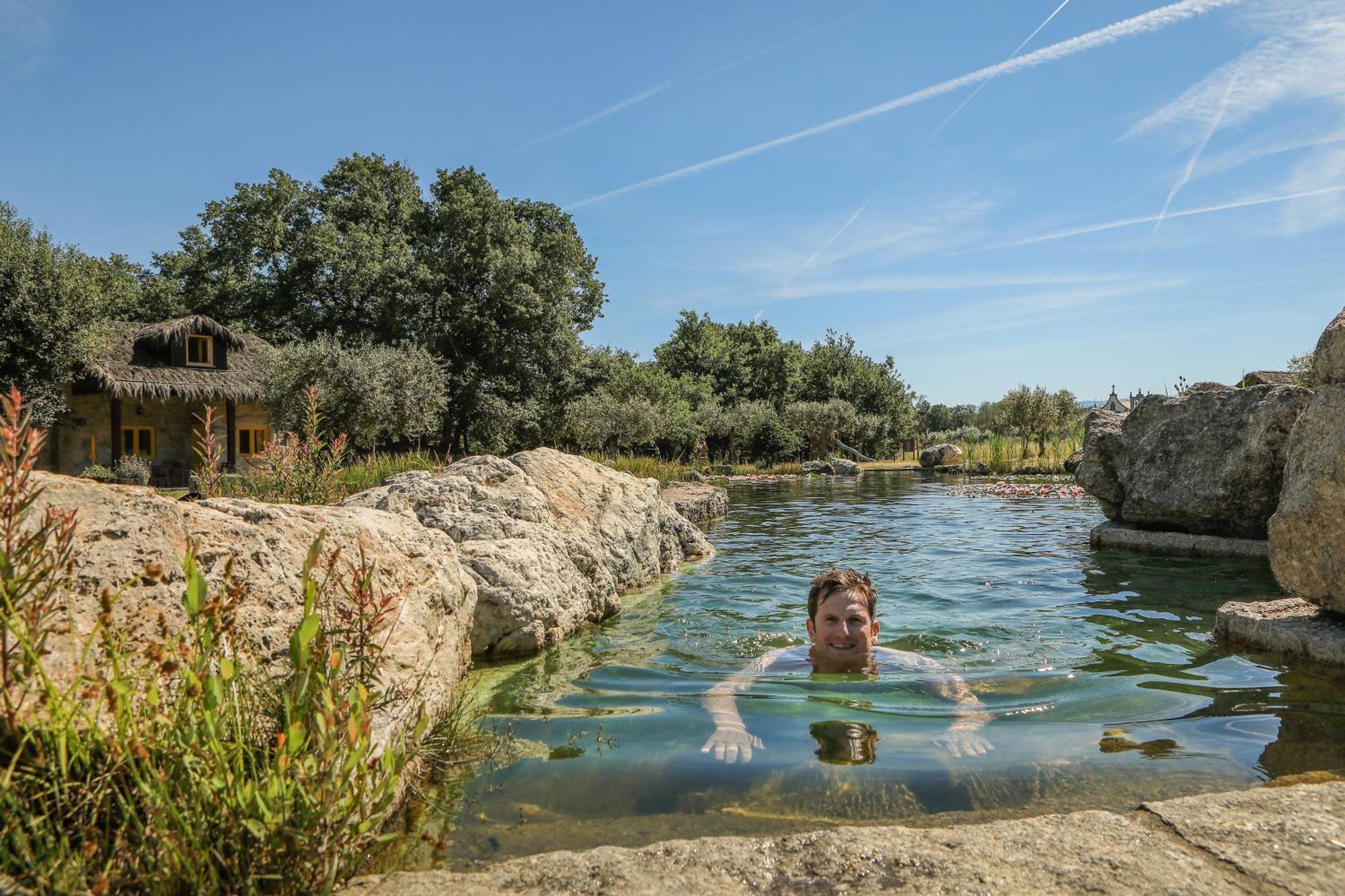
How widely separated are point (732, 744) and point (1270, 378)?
13.7 meters

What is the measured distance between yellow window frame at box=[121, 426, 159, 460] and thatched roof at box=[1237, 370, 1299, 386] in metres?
30.6

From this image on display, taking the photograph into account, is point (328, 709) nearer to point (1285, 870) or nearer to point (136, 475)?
point (1285, 870)

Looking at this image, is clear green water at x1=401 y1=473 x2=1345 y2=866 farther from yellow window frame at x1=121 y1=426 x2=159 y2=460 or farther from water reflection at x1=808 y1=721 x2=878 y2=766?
yellow window frame at x1=121 y1=426 x2=159 y2=460

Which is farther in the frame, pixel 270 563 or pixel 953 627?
pixel 953 627

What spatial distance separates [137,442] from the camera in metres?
27.5

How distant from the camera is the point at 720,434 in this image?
138 feet

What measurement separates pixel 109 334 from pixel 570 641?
27.6 meters

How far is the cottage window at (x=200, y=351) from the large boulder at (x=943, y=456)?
3018cm

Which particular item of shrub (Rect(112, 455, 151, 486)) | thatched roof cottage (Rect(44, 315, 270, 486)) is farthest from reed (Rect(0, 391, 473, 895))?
thatched roof cottage (Rect(44, 315, 270, 486))

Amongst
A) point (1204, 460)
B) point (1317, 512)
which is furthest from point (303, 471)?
point (1204, 460)

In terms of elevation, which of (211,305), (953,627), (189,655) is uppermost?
(211,305)

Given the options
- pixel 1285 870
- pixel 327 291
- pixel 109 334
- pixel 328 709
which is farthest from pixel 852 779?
pixel 327 291

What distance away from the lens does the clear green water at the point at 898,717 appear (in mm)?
2936

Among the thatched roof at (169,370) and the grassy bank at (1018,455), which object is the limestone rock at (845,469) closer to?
the grassy bank at (1018,455)
